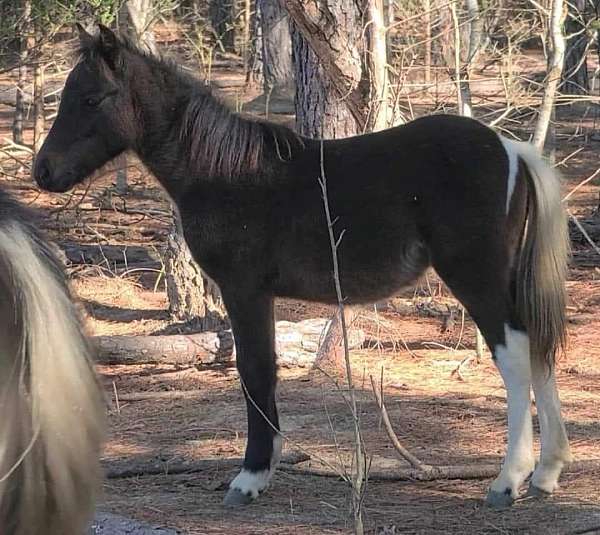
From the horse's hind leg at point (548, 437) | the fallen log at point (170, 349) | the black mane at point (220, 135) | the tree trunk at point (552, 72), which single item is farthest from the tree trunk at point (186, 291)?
the horse's hind leg at point (548, 437)

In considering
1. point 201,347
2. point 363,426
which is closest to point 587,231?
point 201,347

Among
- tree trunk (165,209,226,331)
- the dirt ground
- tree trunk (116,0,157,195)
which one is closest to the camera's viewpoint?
the dirt ground

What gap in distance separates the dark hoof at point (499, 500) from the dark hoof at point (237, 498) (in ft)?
3.61

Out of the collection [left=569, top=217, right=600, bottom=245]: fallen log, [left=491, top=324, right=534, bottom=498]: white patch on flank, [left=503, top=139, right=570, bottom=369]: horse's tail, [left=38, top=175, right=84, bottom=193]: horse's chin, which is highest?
[left=38, top=175, right=84, bottom=193]: horse's chin

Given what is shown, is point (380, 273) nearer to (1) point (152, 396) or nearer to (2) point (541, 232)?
(2) point (541, 232)

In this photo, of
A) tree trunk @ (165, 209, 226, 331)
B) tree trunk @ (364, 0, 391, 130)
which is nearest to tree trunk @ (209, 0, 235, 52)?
tree trunk @ (165, 209, 226, 331)

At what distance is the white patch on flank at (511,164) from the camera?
4.91 metres

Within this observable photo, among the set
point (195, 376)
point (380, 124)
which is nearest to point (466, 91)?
point (380, 124)

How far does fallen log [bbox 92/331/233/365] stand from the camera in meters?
7.98

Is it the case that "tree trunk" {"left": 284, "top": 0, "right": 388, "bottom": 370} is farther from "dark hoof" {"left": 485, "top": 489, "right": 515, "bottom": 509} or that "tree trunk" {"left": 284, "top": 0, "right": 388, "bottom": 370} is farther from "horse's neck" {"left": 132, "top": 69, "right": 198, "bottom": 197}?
"dark hoof" {"left": 485, "top": 489, "right": 515, "bottom": 509}

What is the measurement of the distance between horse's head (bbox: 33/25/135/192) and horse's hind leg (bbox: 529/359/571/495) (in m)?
2.29

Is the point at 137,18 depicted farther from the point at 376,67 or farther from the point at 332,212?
the point at 332,212

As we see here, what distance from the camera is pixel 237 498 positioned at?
5066 mm

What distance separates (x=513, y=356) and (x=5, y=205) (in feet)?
9.31
